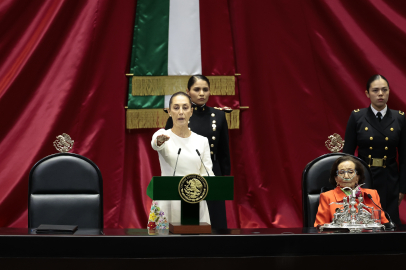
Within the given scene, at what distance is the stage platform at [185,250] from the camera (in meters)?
1.59

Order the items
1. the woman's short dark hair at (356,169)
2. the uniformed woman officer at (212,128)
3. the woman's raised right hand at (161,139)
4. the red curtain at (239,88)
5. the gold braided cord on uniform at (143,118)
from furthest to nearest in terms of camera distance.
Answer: the gold braided cord on uniform at (143,118)
the red curtain at (239,88)
the uniformed woman officer at (212,128)
the woman's short dark hair at (356,169)
the woman's raised right hand at (161,139)

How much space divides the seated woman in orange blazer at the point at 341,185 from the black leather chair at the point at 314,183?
0.08m

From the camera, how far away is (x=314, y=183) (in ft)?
7.97

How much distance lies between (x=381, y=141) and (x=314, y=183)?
3.44 ft

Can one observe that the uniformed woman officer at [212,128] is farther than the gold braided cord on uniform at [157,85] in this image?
No

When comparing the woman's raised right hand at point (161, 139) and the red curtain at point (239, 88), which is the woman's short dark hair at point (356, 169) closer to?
the woman's raised right hand at point (161, 139)

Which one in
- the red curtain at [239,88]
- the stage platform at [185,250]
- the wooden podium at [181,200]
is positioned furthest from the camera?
the red curtain at [239,88]

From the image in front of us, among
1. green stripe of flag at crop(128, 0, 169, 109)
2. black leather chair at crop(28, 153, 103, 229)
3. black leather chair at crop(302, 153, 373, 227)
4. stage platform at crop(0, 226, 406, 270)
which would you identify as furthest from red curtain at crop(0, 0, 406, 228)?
stage platform at crop(0, 226, 406, 270)

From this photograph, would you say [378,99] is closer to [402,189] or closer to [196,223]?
[402,189]

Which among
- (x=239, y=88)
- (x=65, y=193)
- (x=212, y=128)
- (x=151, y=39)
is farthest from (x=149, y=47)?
(x=65, y=193)

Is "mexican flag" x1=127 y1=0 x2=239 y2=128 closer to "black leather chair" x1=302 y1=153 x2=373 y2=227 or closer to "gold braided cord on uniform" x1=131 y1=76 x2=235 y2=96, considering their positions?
"gold braided cord on uniform" x1=131 y1=76 x2=235 y2=96

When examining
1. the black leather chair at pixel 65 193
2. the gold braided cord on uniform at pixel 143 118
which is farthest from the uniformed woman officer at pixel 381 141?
the black leather chair at pixel 65 193

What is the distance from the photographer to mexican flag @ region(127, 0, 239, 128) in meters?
4.08

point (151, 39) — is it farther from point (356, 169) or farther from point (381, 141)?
point (356, 169)
